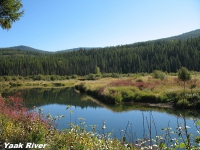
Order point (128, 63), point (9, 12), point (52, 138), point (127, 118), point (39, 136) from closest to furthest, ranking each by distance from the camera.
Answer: point (39, 136), point (52, 138), point (9, 12), point (127, 118), point (128, 63)

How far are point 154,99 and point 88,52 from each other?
14781 cm

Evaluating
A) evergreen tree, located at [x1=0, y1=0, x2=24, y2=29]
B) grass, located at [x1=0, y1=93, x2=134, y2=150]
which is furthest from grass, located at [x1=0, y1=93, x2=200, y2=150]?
evergreen tree, located at [x1=0, y1=0, x2=24, y2=29]

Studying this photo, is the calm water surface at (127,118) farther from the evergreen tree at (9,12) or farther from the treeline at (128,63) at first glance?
the treeline at (128,63)

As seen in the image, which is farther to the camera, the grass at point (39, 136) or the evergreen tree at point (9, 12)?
the evergreen tree at point (9, 12)

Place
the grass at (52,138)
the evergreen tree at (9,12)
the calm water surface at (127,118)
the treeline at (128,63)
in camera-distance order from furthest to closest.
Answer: the treeline at (128,63)
the calm water surface at (127,118)
the evergreen tree at (9,12)
the grass at (52,138)

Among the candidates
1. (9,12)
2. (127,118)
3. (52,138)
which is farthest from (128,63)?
(52,138)

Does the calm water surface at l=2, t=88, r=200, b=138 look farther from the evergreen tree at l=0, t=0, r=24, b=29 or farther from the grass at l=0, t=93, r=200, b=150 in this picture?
the evergreen tree at l=0, t=0, r=24, b=29

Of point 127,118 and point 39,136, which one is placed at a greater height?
point 39,136

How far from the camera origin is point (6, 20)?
11.1 metres

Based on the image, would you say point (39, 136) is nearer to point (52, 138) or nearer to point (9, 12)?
point (52, 138)

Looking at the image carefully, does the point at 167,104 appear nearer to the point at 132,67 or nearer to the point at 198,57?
the point at 198,57

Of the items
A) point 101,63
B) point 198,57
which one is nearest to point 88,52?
point 101,63

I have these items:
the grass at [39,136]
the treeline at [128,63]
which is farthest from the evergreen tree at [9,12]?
the treeline at [128,63]

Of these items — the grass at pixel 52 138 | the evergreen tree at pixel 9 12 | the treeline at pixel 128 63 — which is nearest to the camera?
the grass at pixel 52 138
